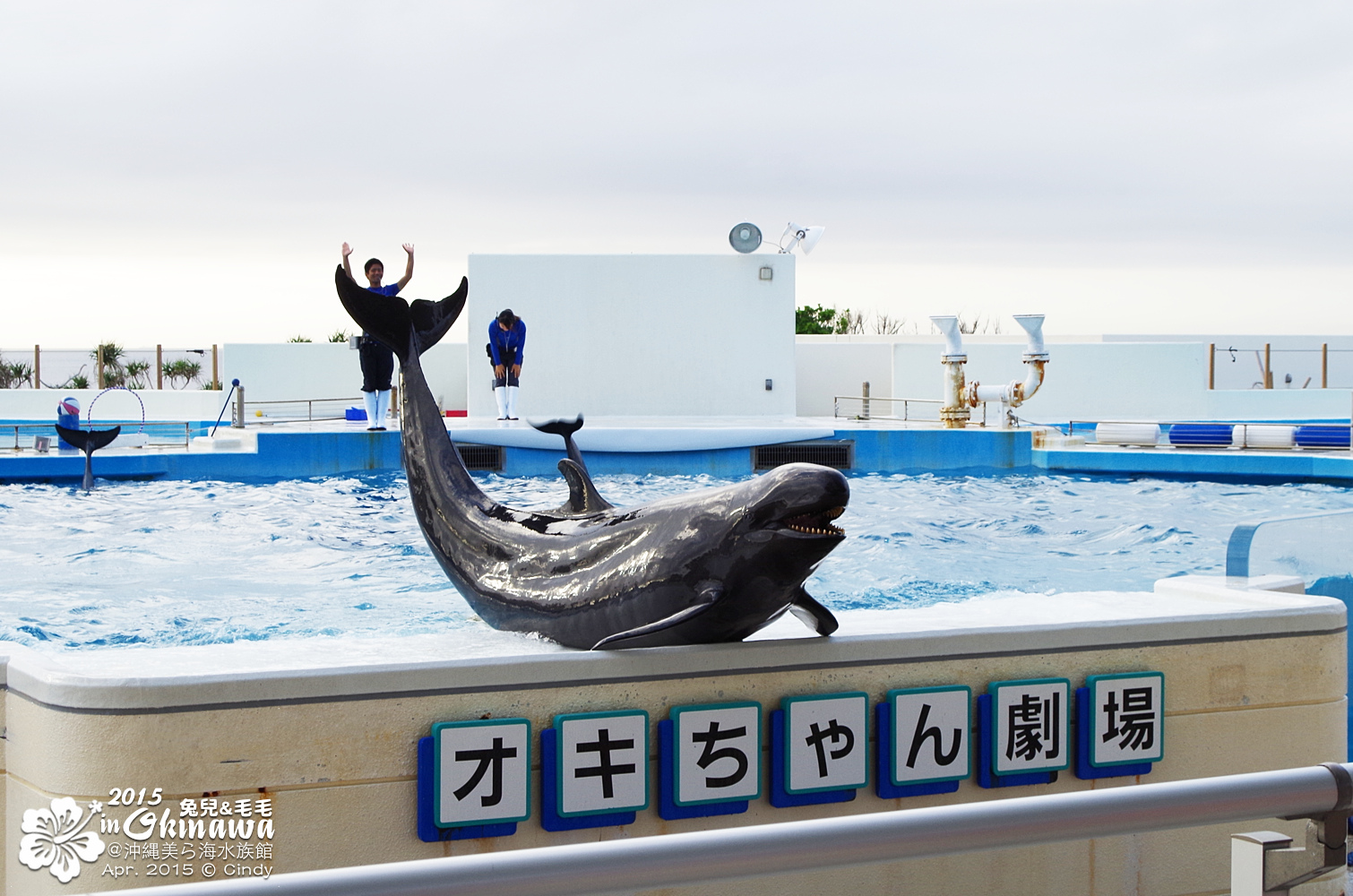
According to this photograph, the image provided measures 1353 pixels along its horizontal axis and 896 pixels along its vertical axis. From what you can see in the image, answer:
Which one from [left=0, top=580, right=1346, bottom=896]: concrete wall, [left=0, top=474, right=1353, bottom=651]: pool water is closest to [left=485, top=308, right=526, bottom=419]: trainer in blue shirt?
[left=0, top=474, right=1353, bottom=651]: pool water

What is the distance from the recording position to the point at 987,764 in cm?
330

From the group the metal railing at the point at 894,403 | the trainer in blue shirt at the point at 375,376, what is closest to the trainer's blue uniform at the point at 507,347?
the trainer in blue shirt at the point at 375,376

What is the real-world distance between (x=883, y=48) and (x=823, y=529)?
38.4 feet

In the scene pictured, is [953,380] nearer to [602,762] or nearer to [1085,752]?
[1085,752]

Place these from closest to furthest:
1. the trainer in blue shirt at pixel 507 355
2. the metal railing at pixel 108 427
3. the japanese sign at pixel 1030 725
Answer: the japanese sign at pixel 1030 725, the metal railing at pixel 108 427, the trainer in blue shirt at pixel 507 355

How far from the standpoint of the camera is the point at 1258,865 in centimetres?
166

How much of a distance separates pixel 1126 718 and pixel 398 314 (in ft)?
9.51

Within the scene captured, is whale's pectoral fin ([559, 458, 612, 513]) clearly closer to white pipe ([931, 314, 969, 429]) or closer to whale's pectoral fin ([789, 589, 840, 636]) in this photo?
whale's pectoral fin ([789, 589, 840, 636])

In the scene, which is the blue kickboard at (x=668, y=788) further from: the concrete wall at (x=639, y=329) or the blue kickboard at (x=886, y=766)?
the concrete wall at (x=639, y=329)

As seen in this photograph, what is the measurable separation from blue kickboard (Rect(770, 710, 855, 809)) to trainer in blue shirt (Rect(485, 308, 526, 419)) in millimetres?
11903

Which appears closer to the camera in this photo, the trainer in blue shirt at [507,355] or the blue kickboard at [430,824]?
the blue kickboard at [430,824]

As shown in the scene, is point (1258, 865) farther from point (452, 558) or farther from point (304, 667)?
point (452, 558)

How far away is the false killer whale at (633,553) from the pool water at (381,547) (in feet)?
0.96

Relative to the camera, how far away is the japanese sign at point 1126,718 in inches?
132
